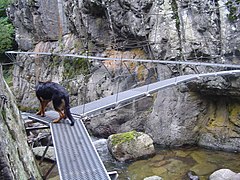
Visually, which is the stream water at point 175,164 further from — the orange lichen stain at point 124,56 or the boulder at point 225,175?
the orange lichen stain at point 124,56

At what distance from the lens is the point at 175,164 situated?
19.9 feet

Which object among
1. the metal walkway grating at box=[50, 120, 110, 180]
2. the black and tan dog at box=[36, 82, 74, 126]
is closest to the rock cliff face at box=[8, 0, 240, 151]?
the black and tan dog at box=[36, 82, 74, 126]

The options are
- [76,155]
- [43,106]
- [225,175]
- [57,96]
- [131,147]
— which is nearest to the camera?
[76,155]

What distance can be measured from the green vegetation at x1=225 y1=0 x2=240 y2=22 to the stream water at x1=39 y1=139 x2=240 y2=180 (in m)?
2.88

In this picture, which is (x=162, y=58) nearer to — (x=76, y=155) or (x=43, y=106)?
(x=43, y=106)

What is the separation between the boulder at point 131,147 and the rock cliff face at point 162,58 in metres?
0.91

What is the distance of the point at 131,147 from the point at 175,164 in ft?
3.13

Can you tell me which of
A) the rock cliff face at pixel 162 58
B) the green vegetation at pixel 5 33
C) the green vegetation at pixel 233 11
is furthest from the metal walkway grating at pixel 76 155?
the green vegetation at pixel 5 33

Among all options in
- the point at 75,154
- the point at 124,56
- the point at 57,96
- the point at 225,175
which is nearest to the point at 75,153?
the point at 75,154

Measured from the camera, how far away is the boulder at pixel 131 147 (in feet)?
20.6

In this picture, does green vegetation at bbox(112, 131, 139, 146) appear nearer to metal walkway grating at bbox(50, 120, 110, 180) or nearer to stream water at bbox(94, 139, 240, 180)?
stream water at bbox(94, 139, 240, 180)

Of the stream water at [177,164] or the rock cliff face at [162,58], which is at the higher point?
the rock cliff face at [162,58]

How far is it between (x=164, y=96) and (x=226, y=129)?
163 cm

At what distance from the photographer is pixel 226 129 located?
6.84 m
